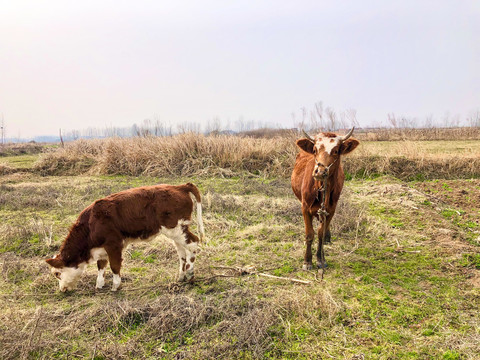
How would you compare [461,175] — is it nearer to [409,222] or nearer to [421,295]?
[409,222]

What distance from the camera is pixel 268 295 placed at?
415cm

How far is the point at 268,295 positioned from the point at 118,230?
215cm

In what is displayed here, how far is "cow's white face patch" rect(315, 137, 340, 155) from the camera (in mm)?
4391

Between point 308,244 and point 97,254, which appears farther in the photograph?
point 308,244

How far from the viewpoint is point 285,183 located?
11.4m

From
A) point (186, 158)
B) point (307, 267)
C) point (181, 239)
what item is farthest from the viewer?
point (186, 158)

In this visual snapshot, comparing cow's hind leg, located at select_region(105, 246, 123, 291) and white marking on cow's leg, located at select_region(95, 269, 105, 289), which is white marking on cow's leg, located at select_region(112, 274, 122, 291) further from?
white marking on cow's leg, located at select_region(95, 269, 105, 289)

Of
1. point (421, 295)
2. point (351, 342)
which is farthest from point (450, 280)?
point (351, 342)

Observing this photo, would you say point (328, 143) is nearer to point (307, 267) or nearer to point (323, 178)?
point (323, 178)

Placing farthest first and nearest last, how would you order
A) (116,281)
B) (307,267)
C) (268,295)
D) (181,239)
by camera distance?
(307,267) < (181,239) < (116,281) < (268,295)

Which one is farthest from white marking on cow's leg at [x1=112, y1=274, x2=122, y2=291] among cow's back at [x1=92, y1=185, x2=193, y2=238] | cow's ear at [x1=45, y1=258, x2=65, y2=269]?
cow's ear at [x1=45, y1=258, x2=65, y2=269]

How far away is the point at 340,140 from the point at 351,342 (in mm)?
2536

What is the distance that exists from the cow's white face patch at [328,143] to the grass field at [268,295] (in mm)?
1828

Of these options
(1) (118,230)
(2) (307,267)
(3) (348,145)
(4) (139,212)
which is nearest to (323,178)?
Result: (3) (348,145)
